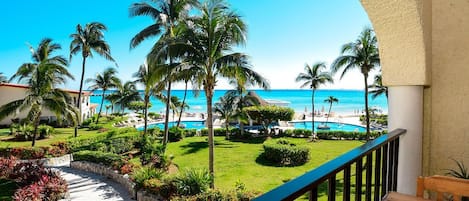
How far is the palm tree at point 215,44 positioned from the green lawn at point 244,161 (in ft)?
7.15

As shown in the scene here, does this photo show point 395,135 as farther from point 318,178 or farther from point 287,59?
point 287,59

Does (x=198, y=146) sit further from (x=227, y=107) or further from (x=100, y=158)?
(x=100, y=158)

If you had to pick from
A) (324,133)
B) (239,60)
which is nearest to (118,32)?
(324,133)

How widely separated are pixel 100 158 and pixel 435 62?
10.7m

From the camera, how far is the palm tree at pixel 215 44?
27.2ft

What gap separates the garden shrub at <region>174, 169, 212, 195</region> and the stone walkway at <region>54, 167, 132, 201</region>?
5.93 ft

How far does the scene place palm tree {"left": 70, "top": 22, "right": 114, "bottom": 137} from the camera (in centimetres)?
1822

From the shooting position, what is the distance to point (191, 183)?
6.99 metres

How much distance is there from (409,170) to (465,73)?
1.02 metres

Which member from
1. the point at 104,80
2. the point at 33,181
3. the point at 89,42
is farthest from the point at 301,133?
the point at 104,80

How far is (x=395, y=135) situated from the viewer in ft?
7.37

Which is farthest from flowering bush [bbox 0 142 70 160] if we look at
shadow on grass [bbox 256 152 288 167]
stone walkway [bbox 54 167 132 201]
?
shadow on grass [bbox 256 152 288 167]

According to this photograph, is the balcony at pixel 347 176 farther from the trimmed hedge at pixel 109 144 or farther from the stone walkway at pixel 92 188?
the trimmed hedge at pixel 109 144

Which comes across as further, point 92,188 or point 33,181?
point 92,188
